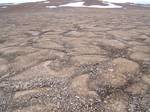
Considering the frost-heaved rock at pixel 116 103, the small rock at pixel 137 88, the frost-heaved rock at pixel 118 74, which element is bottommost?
the frost-heaved rock at pixel 116 103

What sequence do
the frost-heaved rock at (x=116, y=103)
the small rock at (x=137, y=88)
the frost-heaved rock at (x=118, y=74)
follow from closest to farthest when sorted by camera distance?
1. the frost-heaved rock at (x=116, y=103)
2. the small rock at (x=137, y=88)
3. the frost-heaved rock at (x=118, y=74)

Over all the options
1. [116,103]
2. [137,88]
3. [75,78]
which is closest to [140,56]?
[137,88]

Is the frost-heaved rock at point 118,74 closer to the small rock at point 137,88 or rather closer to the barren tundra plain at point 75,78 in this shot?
the barren tundra plain at point 75,78

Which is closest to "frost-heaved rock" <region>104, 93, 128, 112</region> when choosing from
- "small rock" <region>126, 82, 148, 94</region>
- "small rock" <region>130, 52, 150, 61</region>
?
"small rock" <region>126, 82, 148, 94</region>

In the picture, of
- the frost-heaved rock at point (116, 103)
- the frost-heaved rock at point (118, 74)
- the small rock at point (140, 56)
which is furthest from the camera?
the small rock at point (140, 56)

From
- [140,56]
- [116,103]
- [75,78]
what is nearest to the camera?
[116,103]

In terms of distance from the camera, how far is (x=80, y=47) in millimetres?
4168

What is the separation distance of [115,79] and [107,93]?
317 mm

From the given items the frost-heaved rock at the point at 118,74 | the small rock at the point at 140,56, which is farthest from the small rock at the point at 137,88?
the small rock at the point at 140,56

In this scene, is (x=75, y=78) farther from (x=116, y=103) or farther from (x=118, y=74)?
(x=116, y=103)

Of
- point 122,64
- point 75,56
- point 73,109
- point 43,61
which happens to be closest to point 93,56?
point 75,56

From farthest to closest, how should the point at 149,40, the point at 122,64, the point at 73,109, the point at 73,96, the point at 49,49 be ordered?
the point at 149,40 → the point at 49,49 → the point at 122,64 → the point at 73,96 → the point at 73,109

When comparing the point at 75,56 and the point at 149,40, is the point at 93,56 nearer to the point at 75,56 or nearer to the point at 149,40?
the point at 75,56

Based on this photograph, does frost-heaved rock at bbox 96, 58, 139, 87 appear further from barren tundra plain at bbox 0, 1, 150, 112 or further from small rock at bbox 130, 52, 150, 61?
small rock at bbox 130, 52, 150, 61
